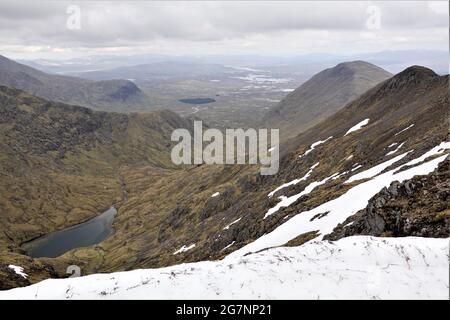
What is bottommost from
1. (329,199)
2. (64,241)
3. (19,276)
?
(64,241)

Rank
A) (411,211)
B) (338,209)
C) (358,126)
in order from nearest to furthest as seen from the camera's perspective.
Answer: (411,211) → (338,209) → (358,126)

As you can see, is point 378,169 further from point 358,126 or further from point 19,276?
point 19,276

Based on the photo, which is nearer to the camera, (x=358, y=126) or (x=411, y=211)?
(x=411, y=211)

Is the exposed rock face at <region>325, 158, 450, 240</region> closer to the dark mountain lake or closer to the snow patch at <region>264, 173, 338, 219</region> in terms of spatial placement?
the snow patch at <region>264, 173, 338, 219</region>

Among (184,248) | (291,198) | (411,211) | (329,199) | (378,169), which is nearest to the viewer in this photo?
(411,211)

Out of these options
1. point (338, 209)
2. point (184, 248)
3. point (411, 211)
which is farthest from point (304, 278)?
point (184, 248)

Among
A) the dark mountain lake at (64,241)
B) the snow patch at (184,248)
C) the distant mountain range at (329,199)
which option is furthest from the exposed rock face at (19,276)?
the dark mountain lake at (64,241)
